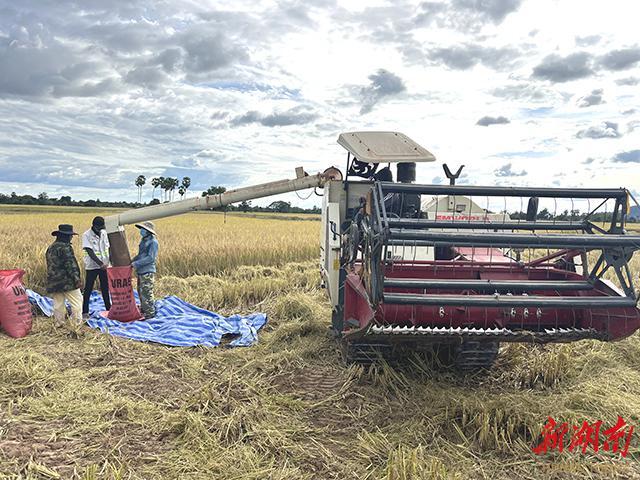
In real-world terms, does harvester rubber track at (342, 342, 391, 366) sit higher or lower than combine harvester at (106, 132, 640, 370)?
lower

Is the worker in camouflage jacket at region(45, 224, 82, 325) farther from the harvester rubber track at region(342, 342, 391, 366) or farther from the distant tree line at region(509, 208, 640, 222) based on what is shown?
the distant tree line at region(509, 208, 640, 222)

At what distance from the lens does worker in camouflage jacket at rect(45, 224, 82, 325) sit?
6562 mm

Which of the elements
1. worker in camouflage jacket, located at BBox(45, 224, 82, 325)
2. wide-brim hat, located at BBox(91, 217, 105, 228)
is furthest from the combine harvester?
wide-brim hat, located at BBox(91, 217, 105, 228)

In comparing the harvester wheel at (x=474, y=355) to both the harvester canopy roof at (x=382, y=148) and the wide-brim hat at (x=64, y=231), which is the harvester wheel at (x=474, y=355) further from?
the wide-brim hat at (x=64, y=231)

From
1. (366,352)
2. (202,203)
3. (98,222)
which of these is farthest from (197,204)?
(366,352)

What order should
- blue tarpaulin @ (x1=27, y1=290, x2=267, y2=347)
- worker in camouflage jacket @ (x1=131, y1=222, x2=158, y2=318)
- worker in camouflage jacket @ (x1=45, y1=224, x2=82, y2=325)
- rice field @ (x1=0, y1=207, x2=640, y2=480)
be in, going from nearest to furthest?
rice field @ (x1=0, y1=207, x2=640, y2=480)
blue tarpaulin @ (x1=27, y1=290, x2=267, y2=347)
worker in camouflage jacket @ (x1=45, y1=224, x2=82, y2=325)
worker in camouflage jacket @ (x1=131, y1=222, x2=158, y2=318)

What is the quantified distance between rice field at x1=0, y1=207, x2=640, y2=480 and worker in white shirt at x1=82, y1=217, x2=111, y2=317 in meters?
1.13

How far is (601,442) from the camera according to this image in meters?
3.54

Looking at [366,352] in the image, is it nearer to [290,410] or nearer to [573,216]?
[290,410]

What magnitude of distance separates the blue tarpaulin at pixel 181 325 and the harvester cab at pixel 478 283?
2.05m

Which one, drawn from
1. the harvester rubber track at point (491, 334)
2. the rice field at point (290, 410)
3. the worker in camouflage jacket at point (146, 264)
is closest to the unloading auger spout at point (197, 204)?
the worker in camouflage jacket at point (146, 264)

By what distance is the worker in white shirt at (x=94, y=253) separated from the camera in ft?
24.3

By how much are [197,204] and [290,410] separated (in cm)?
476

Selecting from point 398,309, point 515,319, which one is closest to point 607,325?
point 515,319
